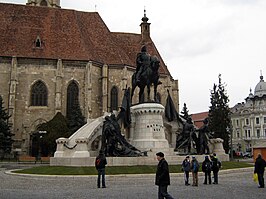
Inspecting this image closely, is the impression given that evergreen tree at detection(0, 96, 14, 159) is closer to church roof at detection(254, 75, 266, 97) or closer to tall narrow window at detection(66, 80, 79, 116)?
tall narrow window at detection(66, 80, 79, 116)

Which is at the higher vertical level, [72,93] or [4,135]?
[72,93]

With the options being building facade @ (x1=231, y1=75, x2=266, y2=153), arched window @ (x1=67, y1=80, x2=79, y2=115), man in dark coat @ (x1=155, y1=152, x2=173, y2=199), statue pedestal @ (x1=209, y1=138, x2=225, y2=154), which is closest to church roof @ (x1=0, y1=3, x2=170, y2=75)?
arched window @ (x1=67, y1=80, x2=79, y2=115)

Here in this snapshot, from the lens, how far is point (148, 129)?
1917 cm

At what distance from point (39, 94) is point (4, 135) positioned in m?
7.25

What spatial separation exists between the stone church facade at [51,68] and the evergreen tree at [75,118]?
107 centimetres

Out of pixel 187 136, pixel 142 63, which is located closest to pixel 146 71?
pixel 142 63

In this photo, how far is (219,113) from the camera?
130 feet

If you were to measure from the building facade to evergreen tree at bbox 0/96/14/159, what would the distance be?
151 feet

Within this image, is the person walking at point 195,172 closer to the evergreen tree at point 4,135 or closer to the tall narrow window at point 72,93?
the evergreen tree at point 4,135

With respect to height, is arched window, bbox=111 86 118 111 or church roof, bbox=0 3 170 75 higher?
church roof, bbox=0 3 170 75

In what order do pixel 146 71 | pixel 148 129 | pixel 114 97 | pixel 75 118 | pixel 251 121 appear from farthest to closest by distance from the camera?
pixel 251 121 → pixel 114 97 → pixel 75 118 → pixel 146 71 → pixel 148 129

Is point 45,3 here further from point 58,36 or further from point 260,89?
point 260,89

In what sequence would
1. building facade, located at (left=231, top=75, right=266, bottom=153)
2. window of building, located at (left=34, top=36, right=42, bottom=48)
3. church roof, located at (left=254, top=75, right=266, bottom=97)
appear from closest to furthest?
1. window of building, located at (left=34, top=36, right=42, bottom=48)
2. building facade, located at (left=231, top=75, right=266, bottom=153)
3. church roof, located at (left=254, top=75, right=266, bottom=97)

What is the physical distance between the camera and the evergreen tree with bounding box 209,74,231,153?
39.3 meters
